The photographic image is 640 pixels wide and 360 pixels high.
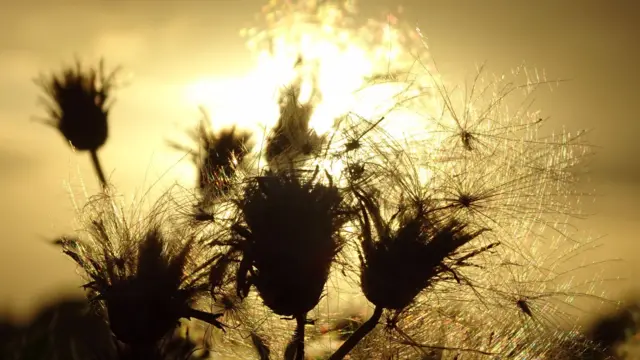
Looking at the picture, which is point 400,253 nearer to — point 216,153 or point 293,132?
point 293,132

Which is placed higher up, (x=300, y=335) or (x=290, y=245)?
(x=290, y=245)

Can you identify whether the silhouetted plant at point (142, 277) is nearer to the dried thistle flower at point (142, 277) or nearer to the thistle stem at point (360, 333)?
the dried thistle flower at point (142, 277)

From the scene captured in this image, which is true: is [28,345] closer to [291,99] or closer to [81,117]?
[81,117]

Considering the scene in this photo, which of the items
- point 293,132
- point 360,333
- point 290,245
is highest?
point 293,132

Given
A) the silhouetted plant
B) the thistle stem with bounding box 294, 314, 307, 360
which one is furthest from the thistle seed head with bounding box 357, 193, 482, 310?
the silhouetted plant

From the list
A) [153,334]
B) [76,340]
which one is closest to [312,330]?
[153,334]

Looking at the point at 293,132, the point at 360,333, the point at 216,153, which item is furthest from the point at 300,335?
the point at 216,153

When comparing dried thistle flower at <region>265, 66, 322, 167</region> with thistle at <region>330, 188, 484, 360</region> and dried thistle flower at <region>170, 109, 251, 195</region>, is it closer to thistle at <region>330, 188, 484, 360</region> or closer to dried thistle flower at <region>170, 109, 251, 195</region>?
dried thistle flower at <region>170, 109, 251, 195</region>
